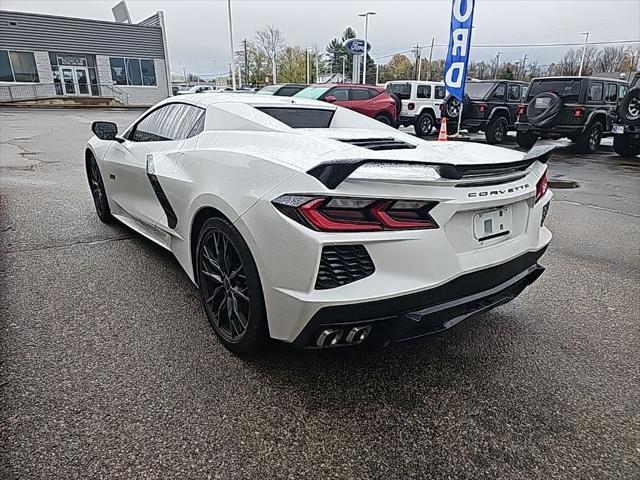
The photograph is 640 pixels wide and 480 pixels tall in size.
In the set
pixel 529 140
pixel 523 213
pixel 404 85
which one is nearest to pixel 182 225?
pixel 523 213

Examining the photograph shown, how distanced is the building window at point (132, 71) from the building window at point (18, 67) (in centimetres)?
520

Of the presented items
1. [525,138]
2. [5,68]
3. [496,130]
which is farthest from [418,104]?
[5,68]

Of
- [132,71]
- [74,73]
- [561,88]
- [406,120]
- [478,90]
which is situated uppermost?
[132,71]

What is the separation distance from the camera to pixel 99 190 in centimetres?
448

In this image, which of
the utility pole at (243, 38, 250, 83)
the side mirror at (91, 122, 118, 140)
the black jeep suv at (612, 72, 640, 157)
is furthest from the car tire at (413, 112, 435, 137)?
the utility pole at (243, 38, 250, 83)

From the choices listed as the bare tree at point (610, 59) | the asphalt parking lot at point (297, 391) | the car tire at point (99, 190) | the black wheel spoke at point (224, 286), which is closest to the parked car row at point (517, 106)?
the asphalt parking lot at point (297, 391)

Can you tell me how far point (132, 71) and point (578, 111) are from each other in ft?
111

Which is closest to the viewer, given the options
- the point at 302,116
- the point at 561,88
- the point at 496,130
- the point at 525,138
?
the point at 302,116

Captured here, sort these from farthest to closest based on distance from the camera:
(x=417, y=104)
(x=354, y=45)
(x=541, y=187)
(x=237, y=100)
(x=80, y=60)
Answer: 1. (x=80, y=60)
2. (x=354, y=45)
3. (x=417, y=104)
4. (x=237, y=100)
5. (x=541, y=187)

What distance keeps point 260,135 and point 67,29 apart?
37.5 metres

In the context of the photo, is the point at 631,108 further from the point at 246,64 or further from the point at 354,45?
the point at 246,64

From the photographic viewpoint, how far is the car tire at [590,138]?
1168cm

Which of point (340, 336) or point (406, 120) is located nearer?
point (340, 336)

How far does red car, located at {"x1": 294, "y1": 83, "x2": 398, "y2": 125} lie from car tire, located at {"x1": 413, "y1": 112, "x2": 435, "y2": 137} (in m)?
1.23
